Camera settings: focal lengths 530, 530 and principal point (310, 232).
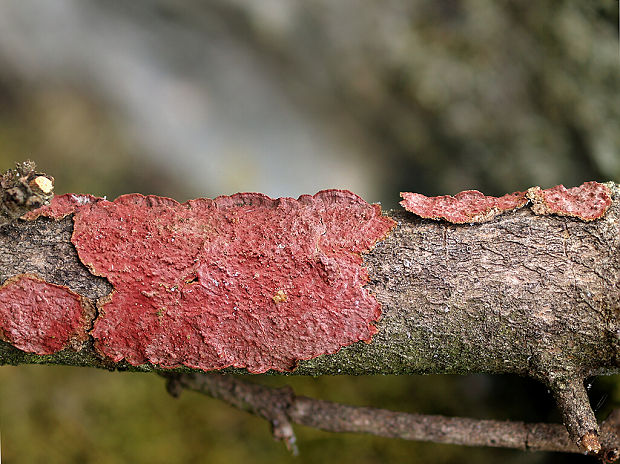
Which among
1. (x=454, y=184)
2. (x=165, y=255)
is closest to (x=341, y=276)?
(x=165, y=255)

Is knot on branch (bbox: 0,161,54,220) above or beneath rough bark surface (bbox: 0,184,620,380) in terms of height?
above

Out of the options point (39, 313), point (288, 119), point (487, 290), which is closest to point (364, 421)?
point (487, 290)

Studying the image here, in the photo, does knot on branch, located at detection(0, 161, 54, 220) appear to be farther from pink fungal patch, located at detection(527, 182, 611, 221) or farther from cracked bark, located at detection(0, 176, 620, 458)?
pink fungal patch, located at detection(527, 182, 611, 221)

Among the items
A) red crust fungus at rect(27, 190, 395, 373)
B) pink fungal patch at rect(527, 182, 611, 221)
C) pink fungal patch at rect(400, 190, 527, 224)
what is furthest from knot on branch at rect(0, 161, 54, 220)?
pink fungal patch at rect(527, 182, 611, 221)

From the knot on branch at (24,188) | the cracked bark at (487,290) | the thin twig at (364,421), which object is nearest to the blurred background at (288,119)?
the thin twig at (364,421)

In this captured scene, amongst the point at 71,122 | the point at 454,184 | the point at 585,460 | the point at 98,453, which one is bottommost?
the point at 585,460

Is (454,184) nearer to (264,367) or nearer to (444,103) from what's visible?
(444,103)

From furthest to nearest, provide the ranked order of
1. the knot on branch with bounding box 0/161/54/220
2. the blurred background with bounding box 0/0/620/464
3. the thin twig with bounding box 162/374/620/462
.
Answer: the blurred background with bounding box 0/0/620/464 < the thin twig with bounding box 162/374/620/462 < the knot on branch with bounding box 0/161/54/220
